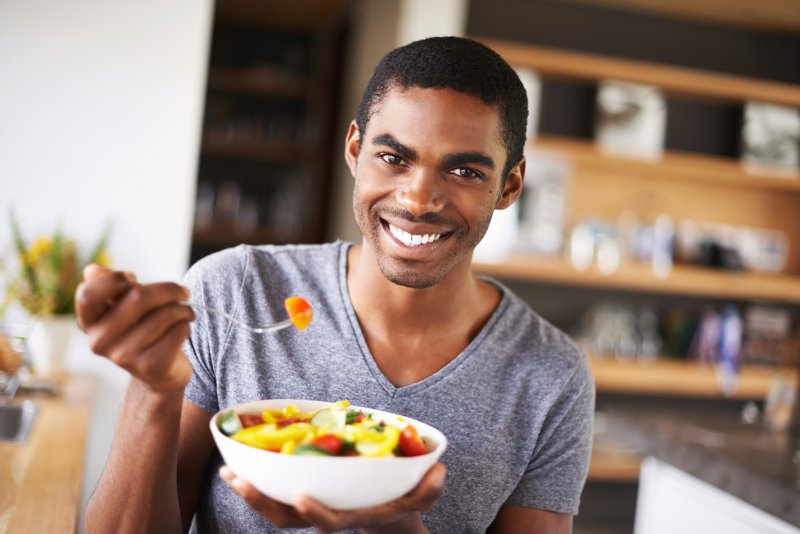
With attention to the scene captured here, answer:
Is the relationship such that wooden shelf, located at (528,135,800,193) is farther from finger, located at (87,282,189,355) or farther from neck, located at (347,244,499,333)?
finger, located at (87,282,189,355)

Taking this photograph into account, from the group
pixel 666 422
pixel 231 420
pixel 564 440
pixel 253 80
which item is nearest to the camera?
pixel 231 420

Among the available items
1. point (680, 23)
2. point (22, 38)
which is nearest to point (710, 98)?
point (680, 23)

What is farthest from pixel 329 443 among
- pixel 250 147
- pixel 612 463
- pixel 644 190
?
pixel 250 147

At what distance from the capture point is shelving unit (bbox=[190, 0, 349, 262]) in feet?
17.1

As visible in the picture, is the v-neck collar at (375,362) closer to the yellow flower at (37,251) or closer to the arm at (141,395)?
the arm at (141,395)

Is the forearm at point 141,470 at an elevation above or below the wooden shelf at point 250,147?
below

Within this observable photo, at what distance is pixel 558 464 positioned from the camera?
1.33 meters

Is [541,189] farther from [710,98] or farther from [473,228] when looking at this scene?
[473,228]

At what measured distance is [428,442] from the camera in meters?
0.97

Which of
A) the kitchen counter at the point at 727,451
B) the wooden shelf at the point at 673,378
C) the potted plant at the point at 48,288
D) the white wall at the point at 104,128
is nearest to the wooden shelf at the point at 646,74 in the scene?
the wooden shelf at the point at 673,378

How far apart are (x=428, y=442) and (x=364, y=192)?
1.34 feet

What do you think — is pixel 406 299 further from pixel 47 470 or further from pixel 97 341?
pixel 47 470

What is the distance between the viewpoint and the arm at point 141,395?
860mm

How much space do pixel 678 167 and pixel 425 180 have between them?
10.9ft
